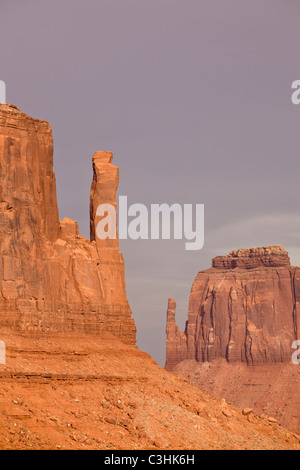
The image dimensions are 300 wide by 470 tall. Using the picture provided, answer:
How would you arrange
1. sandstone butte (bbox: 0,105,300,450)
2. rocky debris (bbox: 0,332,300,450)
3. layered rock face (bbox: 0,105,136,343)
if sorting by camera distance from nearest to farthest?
rocky debris (bbox: 0,332,300,450)
sandstone butte (bbox: 0,105,300,450)
layered rock face (bbox: 0,105,136,343)

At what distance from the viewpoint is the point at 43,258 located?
8481 centimetres

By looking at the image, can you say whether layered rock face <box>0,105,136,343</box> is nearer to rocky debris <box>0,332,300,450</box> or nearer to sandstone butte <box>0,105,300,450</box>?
sandstone butte <box>0,105,300,450</box>

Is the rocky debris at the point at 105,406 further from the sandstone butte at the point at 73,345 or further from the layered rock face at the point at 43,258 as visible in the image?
the layered rock face at the point at 43,258

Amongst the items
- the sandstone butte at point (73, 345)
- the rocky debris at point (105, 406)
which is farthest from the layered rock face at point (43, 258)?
the rocky debris at point (105, 406)

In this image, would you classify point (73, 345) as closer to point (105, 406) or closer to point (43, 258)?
point (43, 258)

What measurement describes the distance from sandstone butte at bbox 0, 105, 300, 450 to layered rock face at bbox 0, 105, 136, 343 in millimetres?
84

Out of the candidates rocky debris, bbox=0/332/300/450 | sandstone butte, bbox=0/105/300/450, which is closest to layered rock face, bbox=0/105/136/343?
sandstone butte, bbox=0/105/300/450

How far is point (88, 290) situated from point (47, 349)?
9.24m

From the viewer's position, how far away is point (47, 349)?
80250mm

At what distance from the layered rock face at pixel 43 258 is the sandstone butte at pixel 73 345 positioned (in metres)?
0.08

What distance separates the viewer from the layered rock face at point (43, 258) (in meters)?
A: 81.8

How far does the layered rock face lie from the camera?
81.8 metres
